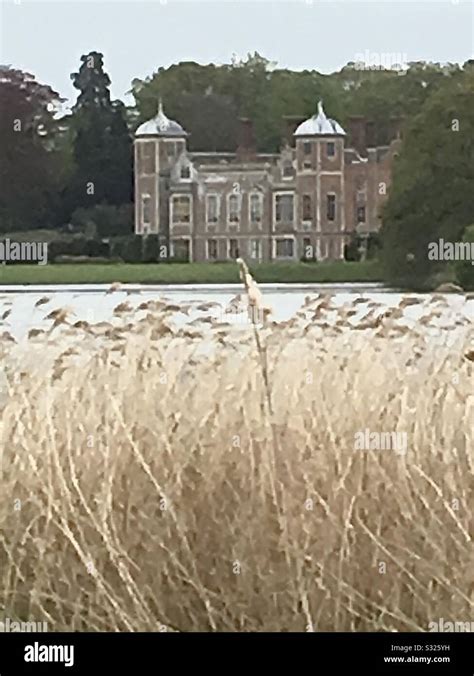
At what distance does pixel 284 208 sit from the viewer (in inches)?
111

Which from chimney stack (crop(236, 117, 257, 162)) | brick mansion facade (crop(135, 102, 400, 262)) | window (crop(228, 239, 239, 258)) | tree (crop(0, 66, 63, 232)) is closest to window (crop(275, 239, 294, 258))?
brick mansion facade (crop(135, 102, 400, 262))

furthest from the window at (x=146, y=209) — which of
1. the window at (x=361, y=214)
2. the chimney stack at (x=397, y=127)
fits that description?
the chimney stack at (x=397, y=127)

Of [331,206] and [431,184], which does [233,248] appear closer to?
[331,206]

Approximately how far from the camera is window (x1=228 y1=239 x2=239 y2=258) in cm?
281

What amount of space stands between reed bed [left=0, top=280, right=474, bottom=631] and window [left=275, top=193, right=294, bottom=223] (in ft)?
0.98

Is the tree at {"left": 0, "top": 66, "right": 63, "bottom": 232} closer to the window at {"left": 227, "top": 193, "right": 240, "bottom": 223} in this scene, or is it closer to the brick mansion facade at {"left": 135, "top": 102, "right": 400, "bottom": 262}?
the brick mansion facade at {"left": 135, "top": 102, "right": 400, "bottom": 262}

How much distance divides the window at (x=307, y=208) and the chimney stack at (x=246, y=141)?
0.18 meters

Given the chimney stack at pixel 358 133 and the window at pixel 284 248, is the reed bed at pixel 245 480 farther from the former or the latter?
the chimney stack at pixel 358 133

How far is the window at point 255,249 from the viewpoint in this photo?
280 cm

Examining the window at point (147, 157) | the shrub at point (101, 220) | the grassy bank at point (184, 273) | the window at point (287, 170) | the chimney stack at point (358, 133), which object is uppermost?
the chimney stack at point (358, 133)

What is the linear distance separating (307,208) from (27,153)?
763 mm

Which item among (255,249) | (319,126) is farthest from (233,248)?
(319,126)
